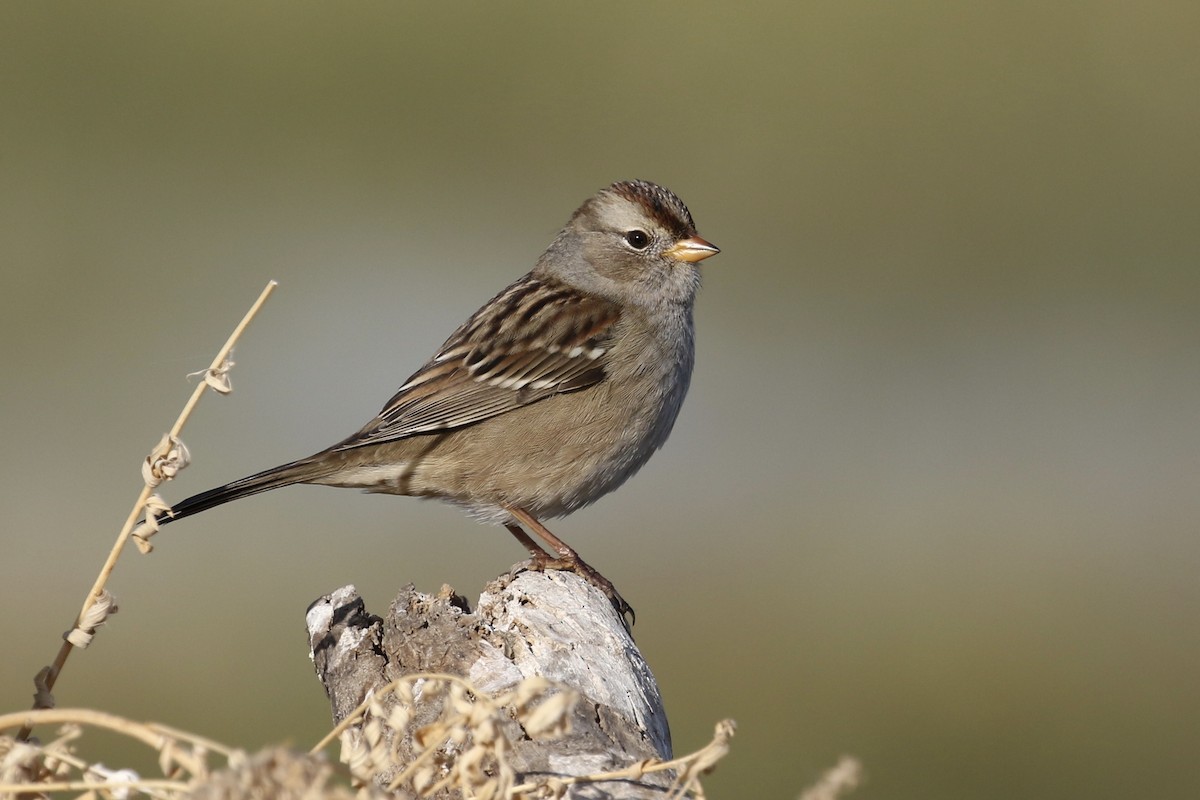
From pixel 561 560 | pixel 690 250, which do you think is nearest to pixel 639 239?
pixel 690 250

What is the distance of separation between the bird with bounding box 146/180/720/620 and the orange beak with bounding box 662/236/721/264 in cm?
6

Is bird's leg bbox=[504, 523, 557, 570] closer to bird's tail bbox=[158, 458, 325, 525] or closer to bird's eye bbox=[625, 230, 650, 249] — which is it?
bird's tail bbox=[158, 458, 325, 525]

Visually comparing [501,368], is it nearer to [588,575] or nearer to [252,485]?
[588,575]

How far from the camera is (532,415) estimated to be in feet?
19.3

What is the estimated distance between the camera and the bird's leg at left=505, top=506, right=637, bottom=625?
208 inches

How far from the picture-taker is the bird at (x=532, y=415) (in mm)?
5785

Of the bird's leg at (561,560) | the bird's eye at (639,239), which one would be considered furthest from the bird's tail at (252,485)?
the bird's eye at (639,239)

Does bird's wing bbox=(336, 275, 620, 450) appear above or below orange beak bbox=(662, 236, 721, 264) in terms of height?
below

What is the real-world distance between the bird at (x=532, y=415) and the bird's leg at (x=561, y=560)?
0.01 metres

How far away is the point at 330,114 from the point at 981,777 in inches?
485

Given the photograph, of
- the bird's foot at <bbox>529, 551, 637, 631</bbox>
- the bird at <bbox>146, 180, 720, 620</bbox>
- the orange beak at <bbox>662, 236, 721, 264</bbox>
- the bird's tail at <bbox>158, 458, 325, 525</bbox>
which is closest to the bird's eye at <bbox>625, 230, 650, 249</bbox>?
the orange beak at <bbox>662, 236, 721, 264</bbox>

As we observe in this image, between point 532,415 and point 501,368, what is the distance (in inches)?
9.7

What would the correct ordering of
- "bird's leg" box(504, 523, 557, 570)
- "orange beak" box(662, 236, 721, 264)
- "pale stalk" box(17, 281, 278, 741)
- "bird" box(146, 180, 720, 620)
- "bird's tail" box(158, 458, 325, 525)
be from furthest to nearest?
1. "orange beak" box(662, 236, 721, 264)
2. "bird" box(146, 180, 720, 620)
3. "bird's leg" box(504, 523, 557, 570)
4. "bird's tail" box(158, 458, 325, 525)
5. "pale stalk" box(17, 281, 278, 741)

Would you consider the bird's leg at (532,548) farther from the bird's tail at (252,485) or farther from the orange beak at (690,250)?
the orange beak at (690,250)
